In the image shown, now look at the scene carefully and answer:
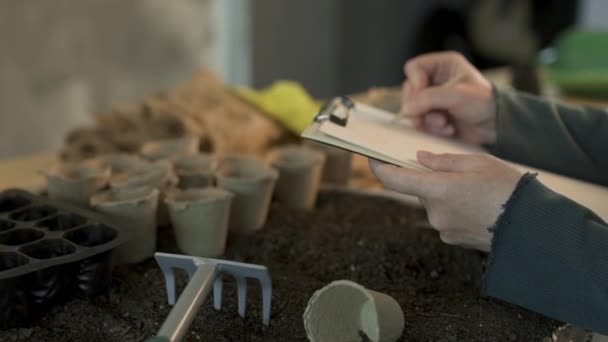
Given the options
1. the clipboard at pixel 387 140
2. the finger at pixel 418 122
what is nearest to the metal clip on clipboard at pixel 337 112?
the clipboard at pixel 387 140

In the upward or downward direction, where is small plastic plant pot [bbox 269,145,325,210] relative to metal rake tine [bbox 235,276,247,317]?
upward

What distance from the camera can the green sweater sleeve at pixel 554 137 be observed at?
92 centimetres

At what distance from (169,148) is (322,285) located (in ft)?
1.40

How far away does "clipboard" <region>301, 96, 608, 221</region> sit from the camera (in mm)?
729

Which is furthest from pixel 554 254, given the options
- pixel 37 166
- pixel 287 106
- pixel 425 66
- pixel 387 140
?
pixel 37 166

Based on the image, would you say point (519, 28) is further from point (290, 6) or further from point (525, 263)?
point (525, 263)

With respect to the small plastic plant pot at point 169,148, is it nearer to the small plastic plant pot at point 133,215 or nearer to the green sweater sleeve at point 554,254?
the small plastic plant pot at point 133,215

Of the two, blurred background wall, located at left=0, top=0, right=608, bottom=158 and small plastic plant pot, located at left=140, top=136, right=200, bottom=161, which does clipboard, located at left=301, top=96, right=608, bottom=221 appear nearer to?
A: small plastic plant pot, located at left=140, top=136, right=200, bottom=161

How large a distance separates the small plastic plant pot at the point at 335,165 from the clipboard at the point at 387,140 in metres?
0.19

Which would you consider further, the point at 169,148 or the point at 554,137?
the point at 169,148

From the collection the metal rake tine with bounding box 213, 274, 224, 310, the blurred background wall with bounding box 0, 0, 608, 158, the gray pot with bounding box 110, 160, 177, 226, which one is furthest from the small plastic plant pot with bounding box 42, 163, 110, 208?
the blurred background wall with bounding box 0, 0, 608, 158

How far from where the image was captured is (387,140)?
2.65 feet

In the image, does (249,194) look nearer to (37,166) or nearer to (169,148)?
(169,148)

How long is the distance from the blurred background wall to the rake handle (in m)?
1.23
